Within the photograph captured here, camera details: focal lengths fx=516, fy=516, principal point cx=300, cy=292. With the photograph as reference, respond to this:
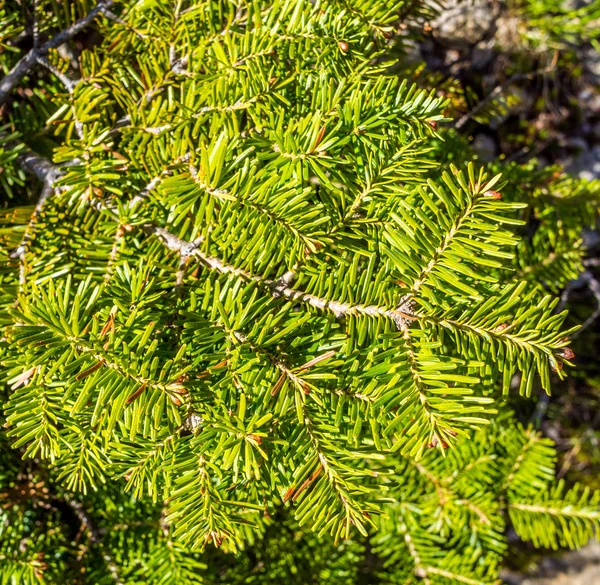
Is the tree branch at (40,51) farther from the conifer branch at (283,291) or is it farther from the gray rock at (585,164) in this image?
the gray rock at (585,164)

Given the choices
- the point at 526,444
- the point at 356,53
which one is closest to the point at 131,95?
the point at 356,53

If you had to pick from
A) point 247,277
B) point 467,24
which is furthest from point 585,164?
point 247,277

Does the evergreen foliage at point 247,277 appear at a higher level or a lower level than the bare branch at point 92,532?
higher

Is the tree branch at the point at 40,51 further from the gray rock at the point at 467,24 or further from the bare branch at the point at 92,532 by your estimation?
the gray rock at the point at 467,24

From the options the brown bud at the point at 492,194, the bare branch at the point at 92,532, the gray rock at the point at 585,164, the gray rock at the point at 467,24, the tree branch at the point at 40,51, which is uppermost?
the tree branch at the point at 40,51

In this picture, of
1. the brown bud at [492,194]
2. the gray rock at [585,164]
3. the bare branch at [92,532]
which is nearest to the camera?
the brown bud at [492,194]

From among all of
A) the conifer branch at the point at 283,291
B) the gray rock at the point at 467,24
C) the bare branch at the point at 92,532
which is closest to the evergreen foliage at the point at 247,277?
the conifer branch at the point at 283,291

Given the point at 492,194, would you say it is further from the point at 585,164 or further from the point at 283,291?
the point at 585,164

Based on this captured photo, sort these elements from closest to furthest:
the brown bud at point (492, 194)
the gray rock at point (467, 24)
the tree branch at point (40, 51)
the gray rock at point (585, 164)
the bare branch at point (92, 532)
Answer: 1. the brown bud at point (492, 194)
2. the tree branch at point (40, 51)
3. the bare branch at point (92, 532)
4. the gray rock at point (467, 24)
5. the gray rock at point (585, 164)

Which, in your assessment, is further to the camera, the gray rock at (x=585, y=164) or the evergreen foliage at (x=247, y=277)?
the gray rock at (x=585, y=164)
